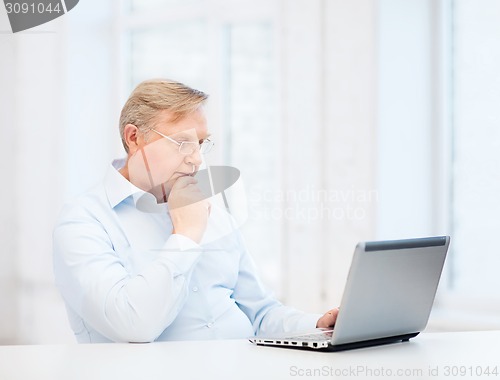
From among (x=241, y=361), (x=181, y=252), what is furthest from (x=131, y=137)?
(x=241, y=361)

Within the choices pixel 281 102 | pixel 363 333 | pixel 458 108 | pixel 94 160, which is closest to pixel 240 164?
pixel 281 102

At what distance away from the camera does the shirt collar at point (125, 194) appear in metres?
1.86

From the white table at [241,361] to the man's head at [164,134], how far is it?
50cm

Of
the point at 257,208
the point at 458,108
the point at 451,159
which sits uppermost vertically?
the point at 458,108

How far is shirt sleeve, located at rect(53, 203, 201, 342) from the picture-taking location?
1.64 meters

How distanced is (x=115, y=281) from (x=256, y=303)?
458 mm

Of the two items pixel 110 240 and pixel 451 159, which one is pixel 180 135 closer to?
pixel 110 240

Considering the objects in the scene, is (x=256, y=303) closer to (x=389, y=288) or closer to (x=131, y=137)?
(x=131, y=137)

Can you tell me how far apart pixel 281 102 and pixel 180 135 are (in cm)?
128

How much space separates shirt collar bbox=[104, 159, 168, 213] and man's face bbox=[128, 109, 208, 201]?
0.02 metres

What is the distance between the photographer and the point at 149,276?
167 centimetres

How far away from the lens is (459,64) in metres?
3.02

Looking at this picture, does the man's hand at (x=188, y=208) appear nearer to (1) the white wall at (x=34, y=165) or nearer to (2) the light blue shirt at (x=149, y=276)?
(2) the light blue shirt at (x=149, y=276)

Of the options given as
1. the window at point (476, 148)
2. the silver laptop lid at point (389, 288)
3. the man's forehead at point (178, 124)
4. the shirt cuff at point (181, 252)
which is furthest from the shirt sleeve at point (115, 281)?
the window at point (476, 148)
